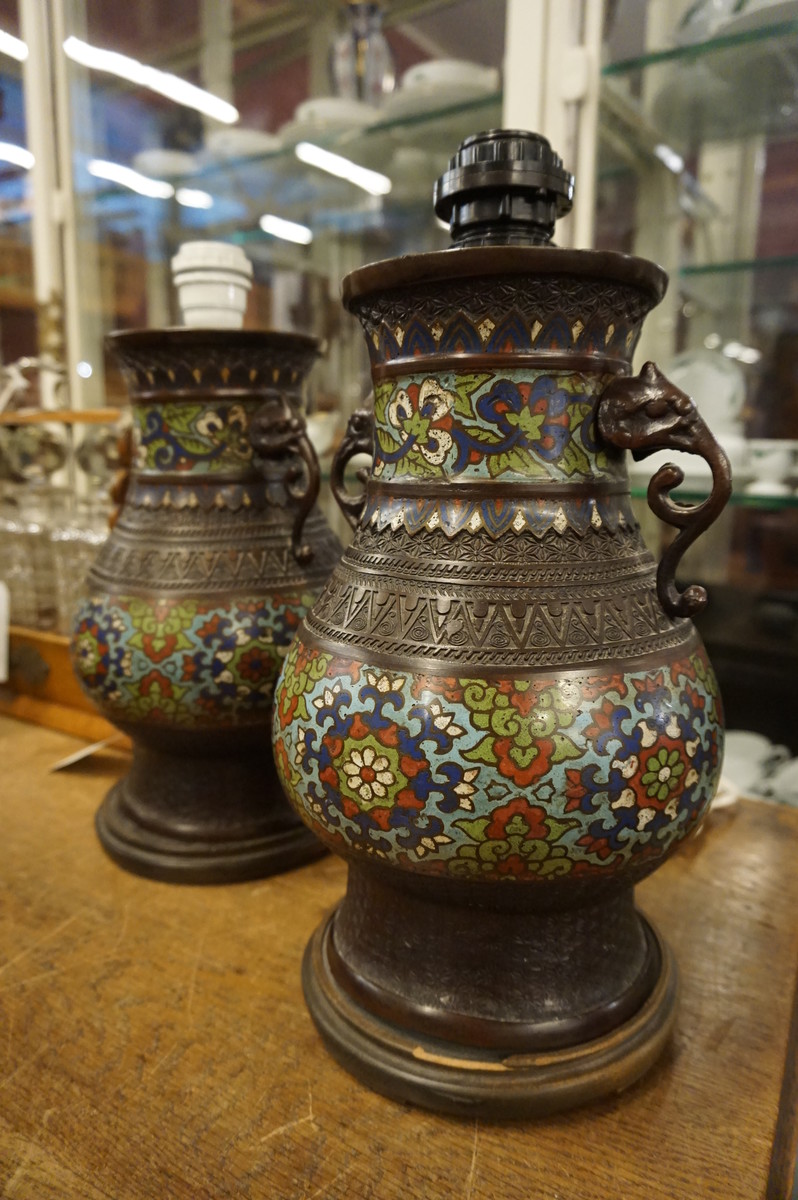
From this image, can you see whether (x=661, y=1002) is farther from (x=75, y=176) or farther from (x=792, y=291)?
(x=75, y=176)

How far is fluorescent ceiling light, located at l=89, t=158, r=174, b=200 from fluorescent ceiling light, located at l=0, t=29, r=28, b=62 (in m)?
0.20

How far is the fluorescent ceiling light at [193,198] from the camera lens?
167cm

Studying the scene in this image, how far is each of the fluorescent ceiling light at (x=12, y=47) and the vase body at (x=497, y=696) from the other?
1.41m

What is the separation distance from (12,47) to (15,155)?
0.67 ft

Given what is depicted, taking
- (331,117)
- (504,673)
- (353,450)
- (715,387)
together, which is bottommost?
(504,673)

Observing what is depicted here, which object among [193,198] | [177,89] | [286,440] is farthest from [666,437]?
[177,89]

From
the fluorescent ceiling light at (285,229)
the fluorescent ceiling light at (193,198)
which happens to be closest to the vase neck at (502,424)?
the fluorescent ceiling light at (285,229)

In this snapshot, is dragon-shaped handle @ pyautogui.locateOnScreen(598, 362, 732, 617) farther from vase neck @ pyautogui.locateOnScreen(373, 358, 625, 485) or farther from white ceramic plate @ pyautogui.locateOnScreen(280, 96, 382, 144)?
white ceramic plate @ pyautogui.locateOnScreen(280, 96, 382, 144)

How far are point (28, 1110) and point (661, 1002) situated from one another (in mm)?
430

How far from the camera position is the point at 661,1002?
1.99 ft

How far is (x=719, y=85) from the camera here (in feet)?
3.90

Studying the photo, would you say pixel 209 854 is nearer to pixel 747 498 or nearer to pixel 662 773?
pixel 662 773

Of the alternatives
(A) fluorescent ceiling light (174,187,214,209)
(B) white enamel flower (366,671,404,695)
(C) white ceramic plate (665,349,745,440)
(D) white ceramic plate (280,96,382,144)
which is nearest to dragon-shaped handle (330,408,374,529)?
(B) white enamel flower (366,671,404,695)

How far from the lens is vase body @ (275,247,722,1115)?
1.59 ft
